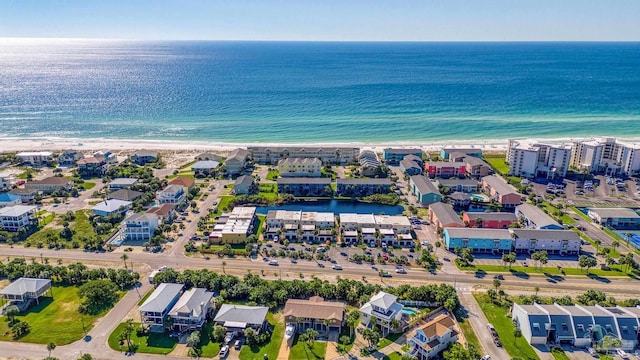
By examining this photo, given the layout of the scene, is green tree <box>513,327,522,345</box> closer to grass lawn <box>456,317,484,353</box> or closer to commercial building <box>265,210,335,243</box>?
grass lawn <box>456,317,484,353</box>

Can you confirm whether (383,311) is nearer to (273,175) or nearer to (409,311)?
(409,311)

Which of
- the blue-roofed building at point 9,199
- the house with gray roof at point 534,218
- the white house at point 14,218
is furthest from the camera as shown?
the blue-roofed building at point 9,199

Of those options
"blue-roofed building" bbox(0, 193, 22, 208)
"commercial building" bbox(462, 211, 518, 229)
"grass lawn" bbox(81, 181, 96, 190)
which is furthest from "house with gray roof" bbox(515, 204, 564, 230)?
"blue-roofed building" bbox(0, 193, 22, 208)

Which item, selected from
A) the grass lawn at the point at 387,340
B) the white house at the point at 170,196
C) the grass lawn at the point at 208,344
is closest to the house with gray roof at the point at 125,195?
the white house at the point at 170,196

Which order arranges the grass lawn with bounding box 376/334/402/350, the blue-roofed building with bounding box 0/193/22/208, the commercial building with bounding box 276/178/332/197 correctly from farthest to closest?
the commercial building with bounding box 276/178/332/197 → the blue-roofed building with bounding box 0/193/22/208 → the grass lawn with bounding box 376/334/402/350

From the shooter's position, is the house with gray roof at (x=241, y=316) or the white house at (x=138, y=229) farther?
the white house at (x=138, y=229)

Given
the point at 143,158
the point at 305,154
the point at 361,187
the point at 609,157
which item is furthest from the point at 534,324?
the point at 143,158

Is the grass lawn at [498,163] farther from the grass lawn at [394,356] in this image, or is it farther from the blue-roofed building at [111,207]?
the blue-roofed building at [111,207]
